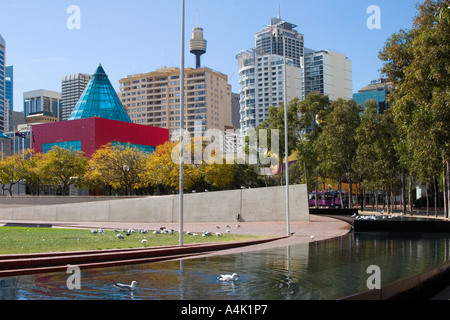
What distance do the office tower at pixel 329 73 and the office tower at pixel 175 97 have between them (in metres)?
34.1

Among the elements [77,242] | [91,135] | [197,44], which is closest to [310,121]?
[77,242]

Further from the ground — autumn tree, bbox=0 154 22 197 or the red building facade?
the red building facade

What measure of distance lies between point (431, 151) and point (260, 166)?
3014cm

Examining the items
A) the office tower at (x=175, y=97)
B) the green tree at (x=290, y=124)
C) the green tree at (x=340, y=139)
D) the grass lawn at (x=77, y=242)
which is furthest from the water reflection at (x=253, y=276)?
the office tower at (x=175, y=97)

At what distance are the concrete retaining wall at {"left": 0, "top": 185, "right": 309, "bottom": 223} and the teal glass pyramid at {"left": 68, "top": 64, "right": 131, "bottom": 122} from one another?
45571 millimetres

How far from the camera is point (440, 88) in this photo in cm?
1839

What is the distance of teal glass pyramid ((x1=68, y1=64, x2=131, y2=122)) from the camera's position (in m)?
78.4

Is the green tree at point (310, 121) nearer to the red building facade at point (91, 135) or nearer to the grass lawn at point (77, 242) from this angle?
the grass lawn at point (77, 242)

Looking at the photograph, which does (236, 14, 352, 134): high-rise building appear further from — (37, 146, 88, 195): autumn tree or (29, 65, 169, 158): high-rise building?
(37, 146, 88, 195): autumn tree

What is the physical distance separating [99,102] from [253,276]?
76.5m

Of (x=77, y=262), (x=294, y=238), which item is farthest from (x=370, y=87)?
(x=77, y=262)

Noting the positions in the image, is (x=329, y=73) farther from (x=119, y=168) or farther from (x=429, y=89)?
(x=429, y=89)

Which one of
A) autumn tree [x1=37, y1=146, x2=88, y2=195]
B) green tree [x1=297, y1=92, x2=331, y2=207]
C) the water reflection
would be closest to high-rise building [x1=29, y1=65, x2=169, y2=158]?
autumn tree [x1=37, y1=146, x2=88, y2=195]
